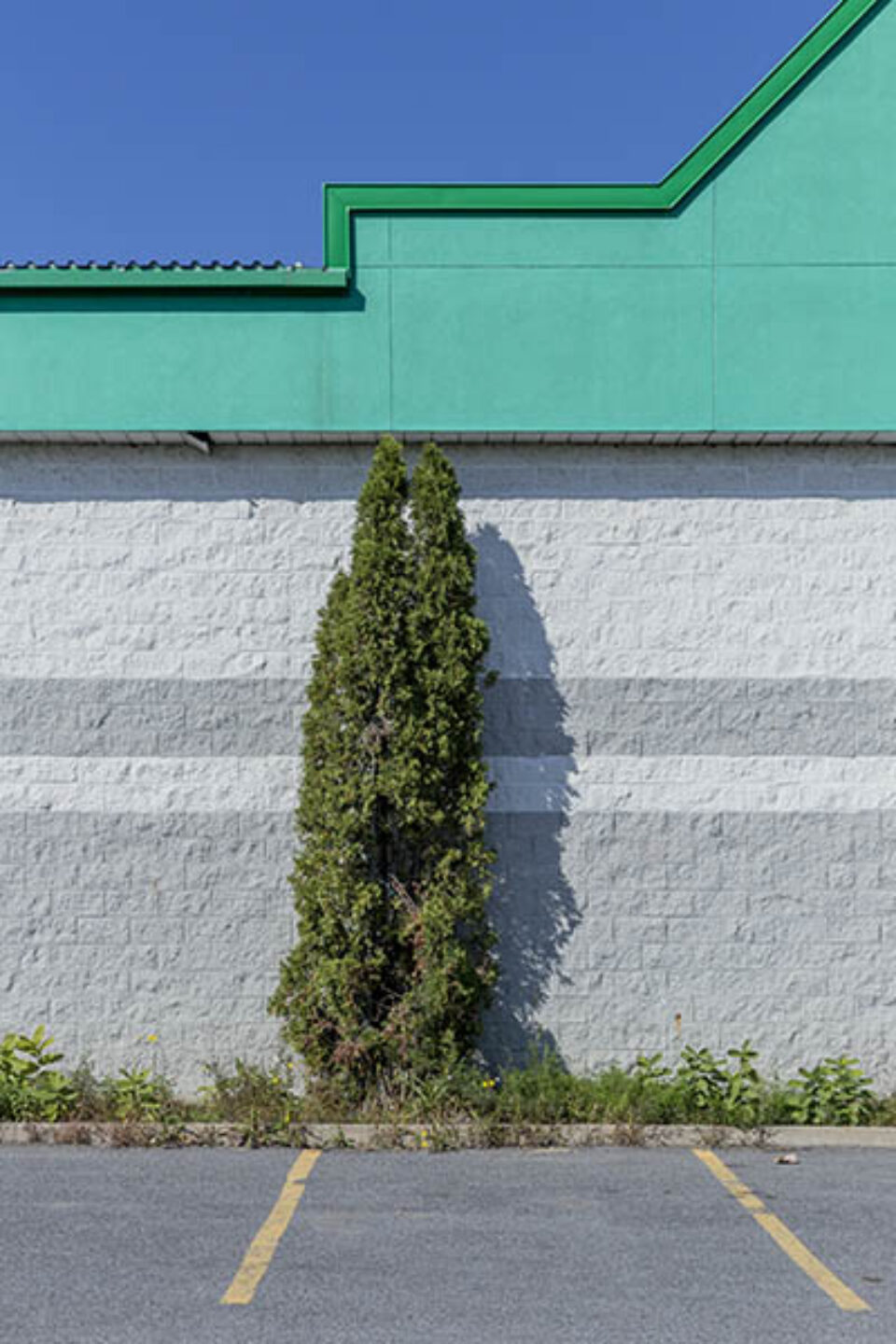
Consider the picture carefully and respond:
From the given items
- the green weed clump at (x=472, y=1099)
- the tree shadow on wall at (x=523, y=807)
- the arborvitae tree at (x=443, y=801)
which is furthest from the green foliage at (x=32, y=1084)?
the tree shadow on wall at (x=523, y=807)

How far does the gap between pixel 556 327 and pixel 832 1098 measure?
5.65m

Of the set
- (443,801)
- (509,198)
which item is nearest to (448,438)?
(509,198)

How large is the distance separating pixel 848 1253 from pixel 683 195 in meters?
7.01

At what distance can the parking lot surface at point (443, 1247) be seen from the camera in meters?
5.41

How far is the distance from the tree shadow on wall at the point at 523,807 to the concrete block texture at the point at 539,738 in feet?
0.07

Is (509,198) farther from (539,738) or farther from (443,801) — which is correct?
(443,801)

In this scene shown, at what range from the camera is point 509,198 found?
9539 millimetres

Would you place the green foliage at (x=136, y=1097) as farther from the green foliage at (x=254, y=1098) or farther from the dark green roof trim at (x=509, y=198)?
the dark green roof trim at (x=509, y=198)

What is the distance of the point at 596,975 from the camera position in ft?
30.6

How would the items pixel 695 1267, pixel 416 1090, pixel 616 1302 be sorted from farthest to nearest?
1. pixel 416 1090
2. pixel 695 1267
3. pixel 616 1302

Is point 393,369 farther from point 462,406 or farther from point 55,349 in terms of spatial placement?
point 55,349

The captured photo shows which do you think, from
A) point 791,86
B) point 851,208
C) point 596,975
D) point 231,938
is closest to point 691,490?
point 851,208

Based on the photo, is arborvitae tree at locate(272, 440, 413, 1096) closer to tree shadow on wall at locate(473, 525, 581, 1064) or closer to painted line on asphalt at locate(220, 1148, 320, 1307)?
tree shadow on wall at locate(473, 525, 581, 1064)

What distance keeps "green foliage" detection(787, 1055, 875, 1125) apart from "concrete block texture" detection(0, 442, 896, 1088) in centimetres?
39
